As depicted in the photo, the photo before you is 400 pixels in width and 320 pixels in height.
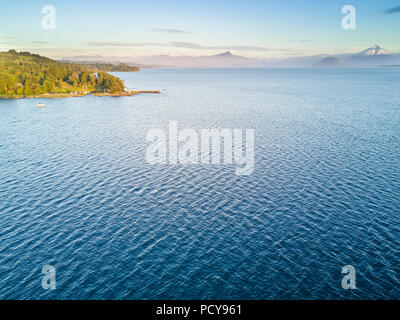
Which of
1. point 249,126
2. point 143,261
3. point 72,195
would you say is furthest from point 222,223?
point 249,126

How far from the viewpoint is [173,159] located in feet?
333

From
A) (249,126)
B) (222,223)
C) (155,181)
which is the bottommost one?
(222,223)

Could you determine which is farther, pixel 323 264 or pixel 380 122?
pixel 380 122

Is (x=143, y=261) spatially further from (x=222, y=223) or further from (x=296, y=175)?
(x=296, y=175)

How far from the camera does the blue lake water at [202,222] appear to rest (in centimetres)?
4666

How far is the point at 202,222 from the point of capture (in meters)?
63.1

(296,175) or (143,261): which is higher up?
(296,175)

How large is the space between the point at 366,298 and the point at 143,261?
34329mm

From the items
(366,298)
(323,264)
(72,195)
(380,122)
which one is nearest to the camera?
(366,298)

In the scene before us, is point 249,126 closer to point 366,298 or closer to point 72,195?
point 72,195

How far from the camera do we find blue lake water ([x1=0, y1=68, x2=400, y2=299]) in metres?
46.7

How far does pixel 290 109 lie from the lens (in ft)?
627
